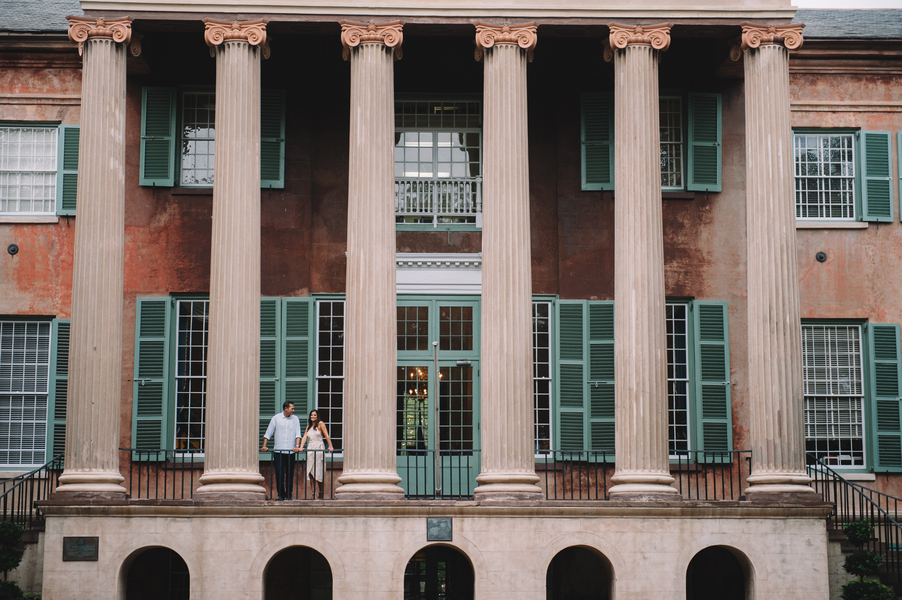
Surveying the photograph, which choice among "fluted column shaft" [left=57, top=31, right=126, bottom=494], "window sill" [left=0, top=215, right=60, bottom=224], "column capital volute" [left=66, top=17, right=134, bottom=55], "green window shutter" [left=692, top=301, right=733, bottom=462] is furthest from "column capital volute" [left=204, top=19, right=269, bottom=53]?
"green window shutter" [left=692, top=301, right=733, bottom=462]

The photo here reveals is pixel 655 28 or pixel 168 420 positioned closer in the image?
pixel 655 28

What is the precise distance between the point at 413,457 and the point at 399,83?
25.3ft

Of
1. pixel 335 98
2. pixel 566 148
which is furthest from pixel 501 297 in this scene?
pixel 335 98

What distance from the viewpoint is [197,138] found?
2242 cm

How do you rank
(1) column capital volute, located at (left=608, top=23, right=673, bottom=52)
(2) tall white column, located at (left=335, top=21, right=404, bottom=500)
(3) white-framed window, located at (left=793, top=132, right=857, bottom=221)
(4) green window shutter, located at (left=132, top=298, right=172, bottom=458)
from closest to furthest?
(2) tall white column, located at (left=335, top=21, right=404, bottom=500), (1) column capital volute, located at (left=608, top=23, right=673, bottom=52), (4) green window shutter, located at (left=132, top=298, right=172, bottom=458), (3) white-framed window, located at (left=793, top=132, right=857, bottom=221)

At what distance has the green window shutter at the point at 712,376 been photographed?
71.2ft

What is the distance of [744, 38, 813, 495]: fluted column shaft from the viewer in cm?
1859

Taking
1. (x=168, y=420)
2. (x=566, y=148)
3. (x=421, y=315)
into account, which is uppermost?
(x=566, y=148)

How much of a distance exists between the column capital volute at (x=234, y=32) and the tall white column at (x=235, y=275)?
0.02 m

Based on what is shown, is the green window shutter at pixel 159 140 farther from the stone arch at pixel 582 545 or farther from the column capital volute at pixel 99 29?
the stone arch at pixel 582 545

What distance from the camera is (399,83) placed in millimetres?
22766

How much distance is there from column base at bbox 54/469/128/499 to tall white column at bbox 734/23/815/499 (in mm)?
10663

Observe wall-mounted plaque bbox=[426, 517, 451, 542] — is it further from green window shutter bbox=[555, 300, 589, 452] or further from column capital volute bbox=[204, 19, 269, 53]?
column capital volute bbox=[204, 19, 269, 53]

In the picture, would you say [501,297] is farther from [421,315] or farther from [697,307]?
[697,307]
